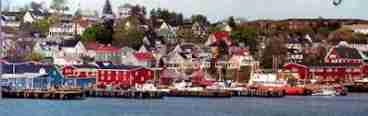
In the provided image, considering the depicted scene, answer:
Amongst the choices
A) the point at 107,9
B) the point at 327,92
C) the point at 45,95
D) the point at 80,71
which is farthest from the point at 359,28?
the point at 45,95

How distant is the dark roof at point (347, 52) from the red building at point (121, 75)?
6.73m

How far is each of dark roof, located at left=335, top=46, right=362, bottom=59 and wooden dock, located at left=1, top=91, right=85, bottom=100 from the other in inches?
484

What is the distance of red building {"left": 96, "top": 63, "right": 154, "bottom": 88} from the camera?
2097cm

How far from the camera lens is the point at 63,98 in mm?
16016

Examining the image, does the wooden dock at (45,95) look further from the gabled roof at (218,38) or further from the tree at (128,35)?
the gabled roof at (218,38)

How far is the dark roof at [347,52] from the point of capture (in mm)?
27469

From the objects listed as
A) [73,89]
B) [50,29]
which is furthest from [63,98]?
[50,29]

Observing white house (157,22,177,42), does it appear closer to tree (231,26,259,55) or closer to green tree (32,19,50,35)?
tree (231,26,259,55)

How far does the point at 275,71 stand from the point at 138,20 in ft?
30.9

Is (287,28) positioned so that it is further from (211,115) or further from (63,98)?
(211,115)

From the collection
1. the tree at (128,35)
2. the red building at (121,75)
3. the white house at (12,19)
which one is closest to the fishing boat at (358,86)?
the red building at (121,75)

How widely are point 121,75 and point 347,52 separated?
8676 mm

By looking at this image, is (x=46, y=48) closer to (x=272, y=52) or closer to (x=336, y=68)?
(x=272, y=52)

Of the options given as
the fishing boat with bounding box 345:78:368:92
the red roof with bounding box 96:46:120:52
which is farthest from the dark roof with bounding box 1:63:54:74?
the fishing boat with bounding box 345:78:368:92
